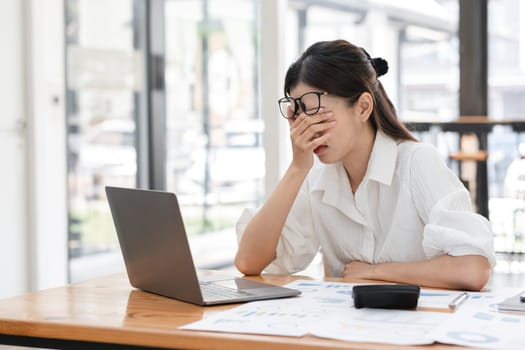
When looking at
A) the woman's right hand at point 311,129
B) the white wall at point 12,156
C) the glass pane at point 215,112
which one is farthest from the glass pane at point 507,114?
the white wall at point 12,156

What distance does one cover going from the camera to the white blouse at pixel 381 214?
6.06 feet

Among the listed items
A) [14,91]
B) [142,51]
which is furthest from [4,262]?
[142,51]

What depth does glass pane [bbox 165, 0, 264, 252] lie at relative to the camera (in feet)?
16.5

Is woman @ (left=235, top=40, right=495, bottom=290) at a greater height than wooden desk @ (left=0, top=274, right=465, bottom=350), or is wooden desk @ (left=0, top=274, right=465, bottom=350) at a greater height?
woman @ (left=235, top=40, right=495, bottom=290)

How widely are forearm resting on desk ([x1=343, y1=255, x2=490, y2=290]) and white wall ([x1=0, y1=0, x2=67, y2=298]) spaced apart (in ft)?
8.42

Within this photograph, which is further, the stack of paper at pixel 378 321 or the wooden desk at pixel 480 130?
the wooden desk at pixel 480 130

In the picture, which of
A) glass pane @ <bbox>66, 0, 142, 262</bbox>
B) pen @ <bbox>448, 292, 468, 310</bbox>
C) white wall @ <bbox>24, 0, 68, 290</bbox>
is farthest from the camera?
glass pane @ <bbox>66, 0, 142, 262</bbox>

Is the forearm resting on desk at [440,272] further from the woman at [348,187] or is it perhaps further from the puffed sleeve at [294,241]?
the puffed sleeve at [294,241]

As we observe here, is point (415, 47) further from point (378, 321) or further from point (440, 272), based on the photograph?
point (378, 321)

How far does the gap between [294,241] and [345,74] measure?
0.45 metres

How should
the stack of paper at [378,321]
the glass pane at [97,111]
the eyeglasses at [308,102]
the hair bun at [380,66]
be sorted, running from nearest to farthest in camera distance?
the stack of paper at [378,321], the eyeglasses at [308,102], the hair bun at [380,66], the glass pane at [97,111]

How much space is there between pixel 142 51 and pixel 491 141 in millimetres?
2023

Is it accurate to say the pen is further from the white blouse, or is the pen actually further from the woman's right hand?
the woman's right hand

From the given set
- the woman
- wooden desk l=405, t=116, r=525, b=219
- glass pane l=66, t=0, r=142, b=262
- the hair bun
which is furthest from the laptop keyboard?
glass pane l=66, t=0, r=142, b=262
